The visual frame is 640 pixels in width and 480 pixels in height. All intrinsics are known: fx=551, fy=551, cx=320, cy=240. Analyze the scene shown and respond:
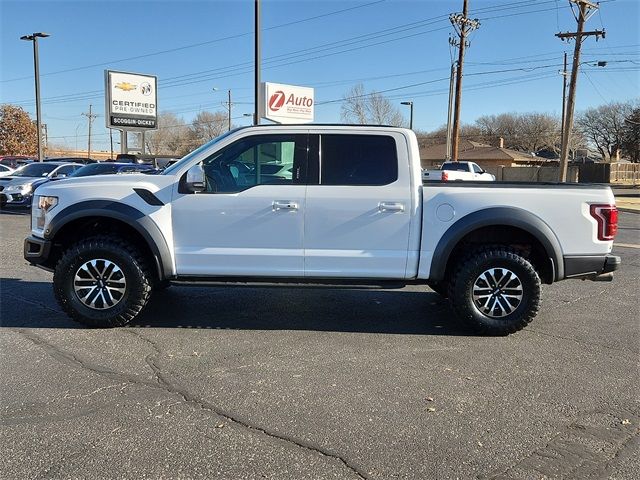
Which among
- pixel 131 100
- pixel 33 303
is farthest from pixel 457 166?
pixel 33 303

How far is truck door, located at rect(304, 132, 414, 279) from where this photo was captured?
203 inches

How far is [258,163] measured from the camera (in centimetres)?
527

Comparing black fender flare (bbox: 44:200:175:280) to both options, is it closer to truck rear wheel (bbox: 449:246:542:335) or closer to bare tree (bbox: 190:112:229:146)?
truck rear wheel (bbox: 449:246:542:335)

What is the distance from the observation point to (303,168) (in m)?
5.27

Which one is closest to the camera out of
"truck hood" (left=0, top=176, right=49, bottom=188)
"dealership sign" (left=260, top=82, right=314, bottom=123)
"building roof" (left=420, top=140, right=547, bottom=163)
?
"truck hood" (left=0, top=176, right=49, bottom=188)

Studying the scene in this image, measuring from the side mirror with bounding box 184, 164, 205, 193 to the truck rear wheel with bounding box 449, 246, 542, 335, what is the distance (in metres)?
2.57

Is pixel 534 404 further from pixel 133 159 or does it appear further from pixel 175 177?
pixel 133 159

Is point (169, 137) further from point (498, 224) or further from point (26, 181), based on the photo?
point (498, 224)

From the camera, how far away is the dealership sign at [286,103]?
79.4 feet

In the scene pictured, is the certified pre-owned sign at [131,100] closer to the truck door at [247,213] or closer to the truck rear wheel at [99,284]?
the truck rear wheel at [99,284]

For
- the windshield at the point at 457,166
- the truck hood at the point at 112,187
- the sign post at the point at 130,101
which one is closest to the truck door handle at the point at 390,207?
the truck hood at the point at 112,187

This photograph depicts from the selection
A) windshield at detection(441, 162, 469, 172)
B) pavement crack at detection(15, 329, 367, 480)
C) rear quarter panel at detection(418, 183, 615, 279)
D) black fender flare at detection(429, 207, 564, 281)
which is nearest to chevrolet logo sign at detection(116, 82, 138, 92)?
windshield at detection(441, 162, 469, 172)

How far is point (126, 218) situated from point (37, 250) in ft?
3.35

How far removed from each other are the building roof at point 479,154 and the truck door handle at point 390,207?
206ft
